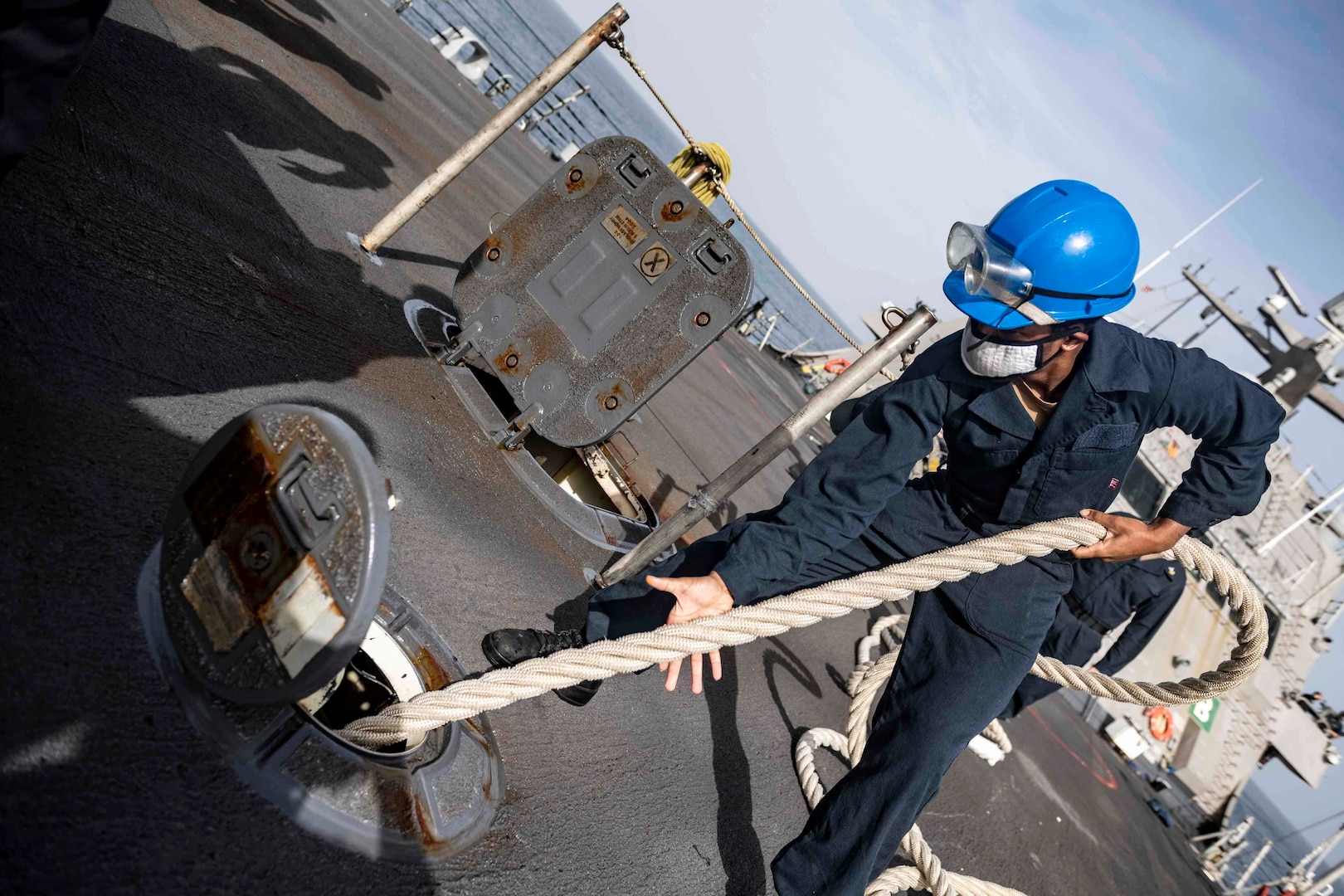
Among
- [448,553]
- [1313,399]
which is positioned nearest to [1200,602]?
[1313,399]

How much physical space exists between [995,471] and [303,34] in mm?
8695

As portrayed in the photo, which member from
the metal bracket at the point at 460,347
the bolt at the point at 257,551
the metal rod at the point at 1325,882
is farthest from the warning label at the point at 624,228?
the metal rod at the point at 1325,882

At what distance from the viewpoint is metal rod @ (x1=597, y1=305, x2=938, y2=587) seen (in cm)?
429

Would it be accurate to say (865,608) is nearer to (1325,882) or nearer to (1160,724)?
(1325,882)

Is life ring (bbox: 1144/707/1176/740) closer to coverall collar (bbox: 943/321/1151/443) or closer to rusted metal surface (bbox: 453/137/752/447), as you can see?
rusted metal surface (bbox: 453/137/752/447)

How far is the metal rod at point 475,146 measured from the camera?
5.37m

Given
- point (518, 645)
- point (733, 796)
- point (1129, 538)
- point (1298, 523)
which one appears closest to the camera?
point (1129, 538)

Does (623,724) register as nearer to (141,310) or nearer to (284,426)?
(284,426)

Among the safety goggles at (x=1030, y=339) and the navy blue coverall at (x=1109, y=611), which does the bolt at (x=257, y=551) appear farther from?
the navy blue coverall at (x=1109, y=611)

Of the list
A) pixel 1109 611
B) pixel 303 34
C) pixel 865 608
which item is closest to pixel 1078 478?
pixel 865 608

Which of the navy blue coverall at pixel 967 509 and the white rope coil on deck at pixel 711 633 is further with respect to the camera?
the navy blue coverall at pixel 967 509

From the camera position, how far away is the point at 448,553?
3.57 m

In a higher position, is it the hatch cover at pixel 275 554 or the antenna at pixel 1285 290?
the antenna at pixel 1285 290

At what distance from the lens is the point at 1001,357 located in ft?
9.20
